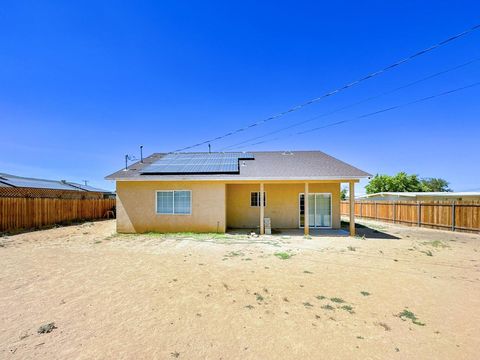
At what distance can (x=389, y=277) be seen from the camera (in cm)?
581

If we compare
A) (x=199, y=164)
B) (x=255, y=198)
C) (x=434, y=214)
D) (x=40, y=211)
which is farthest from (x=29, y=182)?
(x=434, y=214)

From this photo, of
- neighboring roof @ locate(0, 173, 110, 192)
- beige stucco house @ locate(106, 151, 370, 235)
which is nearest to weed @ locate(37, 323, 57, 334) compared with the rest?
beige stucco house @ locate(106, 151, 370, 235)

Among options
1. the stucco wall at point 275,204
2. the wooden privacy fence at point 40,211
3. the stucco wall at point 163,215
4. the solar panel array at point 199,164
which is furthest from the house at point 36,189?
the stucco wall at point 275,204

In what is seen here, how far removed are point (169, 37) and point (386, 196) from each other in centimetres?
2748

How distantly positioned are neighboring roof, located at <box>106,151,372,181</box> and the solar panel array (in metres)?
0.31

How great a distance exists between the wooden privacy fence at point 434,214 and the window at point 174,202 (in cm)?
1441

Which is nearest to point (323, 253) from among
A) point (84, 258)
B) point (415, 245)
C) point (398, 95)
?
point (415, 245)

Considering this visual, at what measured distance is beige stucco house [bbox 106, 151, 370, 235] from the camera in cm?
1207

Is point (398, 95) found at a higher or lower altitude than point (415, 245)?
higher

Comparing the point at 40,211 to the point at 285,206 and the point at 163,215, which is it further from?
the point at 285,206

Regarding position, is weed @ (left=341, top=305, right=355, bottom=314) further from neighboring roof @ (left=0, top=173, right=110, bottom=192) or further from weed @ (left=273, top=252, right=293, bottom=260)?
neighboring roof @ (left=0, top=173, right=110, bottom=192)

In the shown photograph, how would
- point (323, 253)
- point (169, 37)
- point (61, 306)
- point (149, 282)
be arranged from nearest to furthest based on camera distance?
point (61, 306)
point (149, 282)
point (323, 253)
point (169, 37)

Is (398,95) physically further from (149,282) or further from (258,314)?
(149,282)

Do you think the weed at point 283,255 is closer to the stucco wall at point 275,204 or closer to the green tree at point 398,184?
the stucco wall at point 275,204
